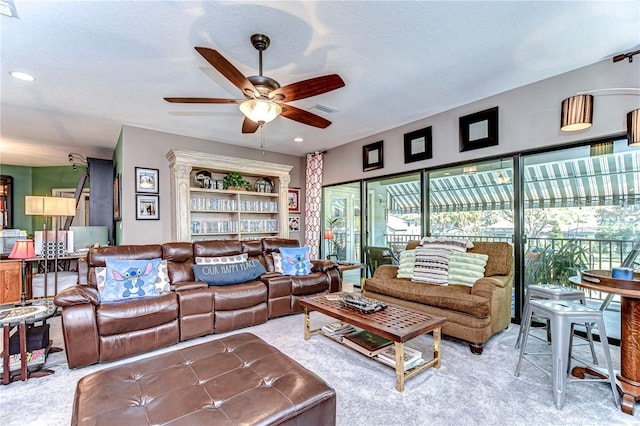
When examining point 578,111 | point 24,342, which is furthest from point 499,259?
point 24,342

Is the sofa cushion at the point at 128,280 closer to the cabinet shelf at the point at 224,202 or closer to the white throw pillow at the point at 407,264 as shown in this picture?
the cabinet shelf at the point at 224,202

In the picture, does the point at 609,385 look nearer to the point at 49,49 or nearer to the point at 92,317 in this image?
the point at 92,317

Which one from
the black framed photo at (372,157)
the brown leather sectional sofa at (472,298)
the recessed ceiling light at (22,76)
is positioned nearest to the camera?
the brown leather sectional sofa at (472,298)

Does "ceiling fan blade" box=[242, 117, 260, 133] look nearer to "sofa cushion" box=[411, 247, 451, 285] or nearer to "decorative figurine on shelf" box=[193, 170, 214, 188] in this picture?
"decorative figurine on shelf" box=[193, 170, 214, 188]

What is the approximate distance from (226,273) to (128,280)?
99 cm

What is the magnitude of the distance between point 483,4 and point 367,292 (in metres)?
3.04

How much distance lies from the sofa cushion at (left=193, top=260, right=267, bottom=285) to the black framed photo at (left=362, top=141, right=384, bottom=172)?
260 cm

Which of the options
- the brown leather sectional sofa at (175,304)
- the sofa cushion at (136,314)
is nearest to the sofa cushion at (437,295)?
the brown leather sectional sofa at (175,304)

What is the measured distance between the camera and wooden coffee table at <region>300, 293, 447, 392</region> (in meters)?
2.11

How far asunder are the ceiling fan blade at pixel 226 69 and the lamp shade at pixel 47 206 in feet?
9.87

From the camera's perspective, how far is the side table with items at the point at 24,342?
7.27 feet

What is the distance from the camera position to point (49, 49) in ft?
8.05

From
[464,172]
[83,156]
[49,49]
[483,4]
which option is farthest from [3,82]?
[464,172]

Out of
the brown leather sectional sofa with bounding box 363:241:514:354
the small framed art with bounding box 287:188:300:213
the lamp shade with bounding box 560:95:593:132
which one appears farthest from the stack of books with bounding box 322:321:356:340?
the small framed art with bounding box 287:188:300:213
